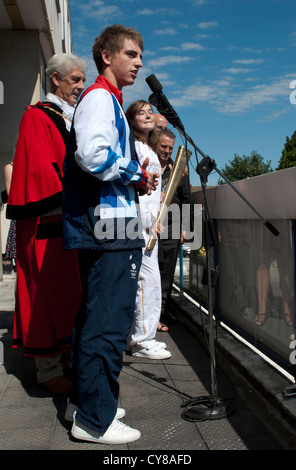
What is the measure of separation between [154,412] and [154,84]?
1.78 metres

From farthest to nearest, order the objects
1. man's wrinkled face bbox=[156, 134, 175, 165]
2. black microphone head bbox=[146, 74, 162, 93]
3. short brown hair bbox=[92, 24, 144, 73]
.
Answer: man's wrinkled face bbox=[156, 134, 175, 165], black microphone head bbox=[146, 74, 162, 93], short brown hair bbox=[92, 24, 144, 73]

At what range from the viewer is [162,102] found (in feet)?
8.98

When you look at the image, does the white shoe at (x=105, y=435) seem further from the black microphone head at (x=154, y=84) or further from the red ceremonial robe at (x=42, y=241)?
the black microphone head at (x=154, y=84)

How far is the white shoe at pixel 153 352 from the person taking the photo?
3.77 metres

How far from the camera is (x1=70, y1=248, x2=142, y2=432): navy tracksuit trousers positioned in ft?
7.67

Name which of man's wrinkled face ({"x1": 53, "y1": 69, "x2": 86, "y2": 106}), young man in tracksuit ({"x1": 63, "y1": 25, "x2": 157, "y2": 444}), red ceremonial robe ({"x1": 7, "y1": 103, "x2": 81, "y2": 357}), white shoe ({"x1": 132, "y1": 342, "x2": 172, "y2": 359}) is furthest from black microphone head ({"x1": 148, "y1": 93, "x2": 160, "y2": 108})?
white shoe ({"x1": 132, "y1": 342, "x2": 172, "y2": 359})

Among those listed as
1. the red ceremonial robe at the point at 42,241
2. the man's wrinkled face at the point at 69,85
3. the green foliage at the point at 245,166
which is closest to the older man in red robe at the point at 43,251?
the red ceremonial robe at the point at 42,241

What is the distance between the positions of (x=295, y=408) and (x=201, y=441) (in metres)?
0.50

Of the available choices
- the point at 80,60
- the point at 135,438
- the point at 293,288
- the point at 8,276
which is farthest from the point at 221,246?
the point at 8,276

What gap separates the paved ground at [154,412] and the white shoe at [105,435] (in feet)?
0.09

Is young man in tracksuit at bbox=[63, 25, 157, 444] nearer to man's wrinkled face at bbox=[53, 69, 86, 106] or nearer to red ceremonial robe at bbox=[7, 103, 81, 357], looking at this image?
red ceremonial robe at bbox=[7, 103, 81, 357]

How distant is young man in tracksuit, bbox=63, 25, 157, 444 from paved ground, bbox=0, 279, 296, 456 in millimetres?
168

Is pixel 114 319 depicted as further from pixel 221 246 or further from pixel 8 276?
pixel 8 276

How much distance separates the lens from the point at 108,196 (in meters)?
2.38
